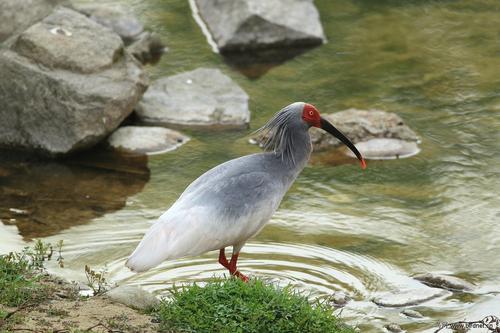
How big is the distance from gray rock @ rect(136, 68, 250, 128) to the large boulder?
63 centimetres

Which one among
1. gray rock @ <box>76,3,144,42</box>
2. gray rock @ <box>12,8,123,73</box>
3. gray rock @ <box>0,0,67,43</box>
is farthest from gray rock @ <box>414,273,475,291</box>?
gray rock @ <box>76,3,144,42</box>

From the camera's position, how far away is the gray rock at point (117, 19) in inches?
525

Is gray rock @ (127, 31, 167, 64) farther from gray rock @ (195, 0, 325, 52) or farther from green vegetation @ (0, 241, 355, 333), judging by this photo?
green vegetation @ (0, 241, 355, 333)

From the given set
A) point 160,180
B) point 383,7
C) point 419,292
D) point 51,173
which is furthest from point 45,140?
point 383,7

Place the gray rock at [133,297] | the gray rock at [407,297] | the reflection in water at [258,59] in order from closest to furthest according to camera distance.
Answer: the gray rock at [133,297] → the gray rock at [407,297] → the reflection in water at [258,59]

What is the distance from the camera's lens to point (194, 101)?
37.2 ft

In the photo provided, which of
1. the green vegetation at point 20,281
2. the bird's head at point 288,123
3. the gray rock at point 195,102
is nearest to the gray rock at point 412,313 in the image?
the bird's head at point 288,123

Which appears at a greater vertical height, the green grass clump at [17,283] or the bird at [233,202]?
the bird at [233,202]

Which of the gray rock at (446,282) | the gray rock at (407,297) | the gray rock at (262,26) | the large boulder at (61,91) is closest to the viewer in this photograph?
the gray rock at (407,297)

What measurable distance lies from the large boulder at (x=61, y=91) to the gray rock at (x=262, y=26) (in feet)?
9.03

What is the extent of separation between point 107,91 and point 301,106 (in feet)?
10.5

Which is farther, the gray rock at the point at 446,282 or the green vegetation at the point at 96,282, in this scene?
the gray rock at the point at 446,282

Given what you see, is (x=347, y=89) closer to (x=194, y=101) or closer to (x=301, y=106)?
(x=194, y=101)

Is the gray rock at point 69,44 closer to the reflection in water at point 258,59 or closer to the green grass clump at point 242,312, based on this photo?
the reflection in water at point 258,59
